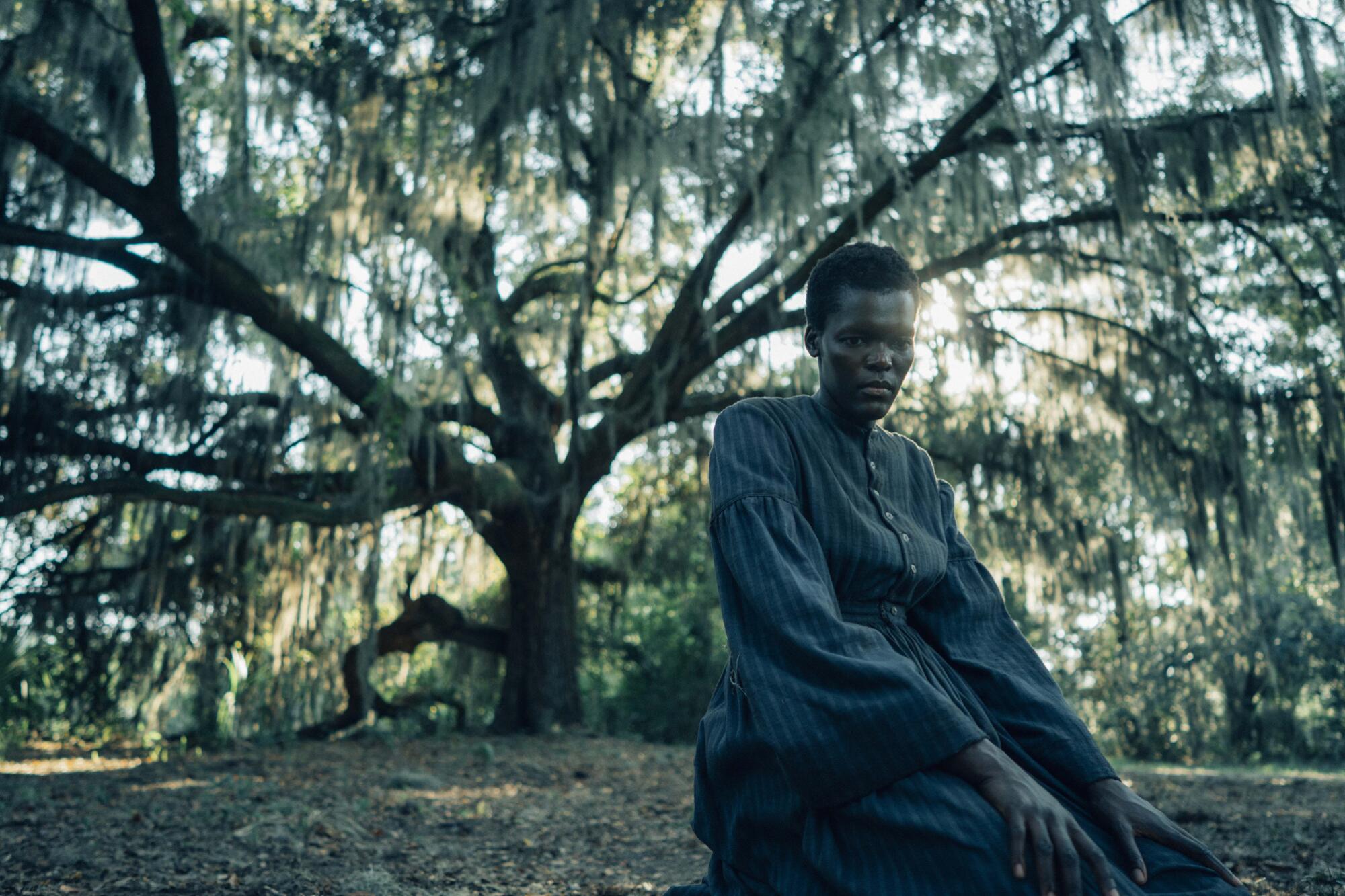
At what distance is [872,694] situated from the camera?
1.28 meters

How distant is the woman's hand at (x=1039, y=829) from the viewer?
45.1 inches

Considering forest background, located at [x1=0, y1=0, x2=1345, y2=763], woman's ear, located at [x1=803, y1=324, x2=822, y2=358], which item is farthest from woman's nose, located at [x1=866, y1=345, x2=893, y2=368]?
forest background, located at [x1=0, y1=0, x2=1345, y2=763]

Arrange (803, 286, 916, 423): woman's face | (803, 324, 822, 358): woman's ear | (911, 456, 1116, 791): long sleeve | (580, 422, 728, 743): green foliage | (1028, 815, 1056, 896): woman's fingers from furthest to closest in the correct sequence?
1. (580, 422, 728, 743): green foliage
2. (803, 324, 822, 358): woman's ear
3. (803, 286, 916, 423): woman's face
4. (911, 456, 1116, 791): long sleeve
5. (1028, 815, 1056, 896): woman's fingers

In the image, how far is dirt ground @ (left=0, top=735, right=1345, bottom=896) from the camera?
2865 mm

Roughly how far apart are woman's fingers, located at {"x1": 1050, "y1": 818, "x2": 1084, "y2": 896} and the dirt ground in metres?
1.91

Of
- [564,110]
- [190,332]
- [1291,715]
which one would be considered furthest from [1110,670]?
[190,332]

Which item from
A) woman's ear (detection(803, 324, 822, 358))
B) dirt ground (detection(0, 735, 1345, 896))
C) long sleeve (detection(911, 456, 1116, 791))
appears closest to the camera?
long sleeve (detection(911, 456, 1116, 791))

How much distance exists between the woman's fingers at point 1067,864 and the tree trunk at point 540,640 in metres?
6.94

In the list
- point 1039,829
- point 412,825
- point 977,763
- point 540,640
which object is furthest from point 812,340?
point 540,640

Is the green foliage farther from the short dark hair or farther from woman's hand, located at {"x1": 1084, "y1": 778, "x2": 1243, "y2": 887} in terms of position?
woman's hand, located at {"x1": 1084, "y1": 778, "x2": 1243, "y2": 887}

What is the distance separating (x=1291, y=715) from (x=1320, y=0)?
332 inches

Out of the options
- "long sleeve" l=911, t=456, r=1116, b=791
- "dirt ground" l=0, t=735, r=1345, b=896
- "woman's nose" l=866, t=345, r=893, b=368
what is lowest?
"dirt ground" l=0, t=735, r=1345, b=896

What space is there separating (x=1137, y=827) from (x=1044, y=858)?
263 mm

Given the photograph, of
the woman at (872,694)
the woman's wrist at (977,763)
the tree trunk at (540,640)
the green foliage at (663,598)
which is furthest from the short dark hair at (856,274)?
the green foliage at (663,598)
